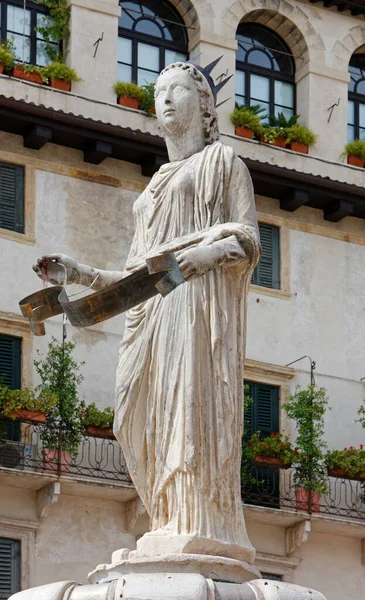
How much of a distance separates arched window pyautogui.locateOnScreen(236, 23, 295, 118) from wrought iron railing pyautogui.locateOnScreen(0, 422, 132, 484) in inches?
293

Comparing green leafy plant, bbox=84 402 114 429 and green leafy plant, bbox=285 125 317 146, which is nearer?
green leafy plant, bbox=84 402 114 429

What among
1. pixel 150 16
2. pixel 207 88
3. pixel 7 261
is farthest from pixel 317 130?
pixel 207 88

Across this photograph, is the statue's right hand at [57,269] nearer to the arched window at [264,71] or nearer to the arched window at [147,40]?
the arched window at [147,40]

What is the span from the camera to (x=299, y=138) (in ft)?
114

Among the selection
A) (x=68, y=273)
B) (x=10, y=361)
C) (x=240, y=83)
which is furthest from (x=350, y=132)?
(x=68, y=273)

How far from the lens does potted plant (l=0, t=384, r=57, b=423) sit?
94.9ft

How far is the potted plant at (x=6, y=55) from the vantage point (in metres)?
31.5

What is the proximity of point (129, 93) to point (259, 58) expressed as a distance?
367 centimetres

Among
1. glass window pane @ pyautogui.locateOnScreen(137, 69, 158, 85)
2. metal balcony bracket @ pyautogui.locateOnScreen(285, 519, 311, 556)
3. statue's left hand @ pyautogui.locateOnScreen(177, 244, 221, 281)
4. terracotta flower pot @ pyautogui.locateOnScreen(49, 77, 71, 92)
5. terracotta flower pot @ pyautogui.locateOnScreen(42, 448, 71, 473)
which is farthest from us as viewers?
glass window pane @ pyautogui.locateOnScreen(137, 69, 158, 85)

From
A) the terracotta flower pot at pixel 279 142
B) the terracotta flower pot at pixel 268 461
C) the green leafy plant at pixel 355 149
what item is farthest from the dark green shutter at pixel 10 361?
the green leafy plant at pixel 355 149

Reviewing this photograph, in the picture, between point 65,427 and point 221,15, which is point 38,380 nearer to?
point 65,427

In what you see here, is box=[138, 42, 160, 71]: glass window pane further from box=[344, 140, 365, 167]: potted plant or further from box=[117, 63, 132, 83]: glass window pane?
box=[344, 140, 365, 167]: potted plant

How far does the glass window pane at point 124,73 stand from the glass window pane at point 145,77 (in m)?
0.15

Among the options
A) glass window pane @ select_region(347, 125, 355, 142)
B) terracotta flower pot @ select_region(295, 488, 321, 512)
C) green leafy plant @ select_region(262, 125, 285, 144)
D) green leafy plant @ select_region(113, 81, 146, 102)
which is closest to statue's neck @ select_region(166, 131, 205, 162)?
terracotta flower pot @ select_region(295, 488, 321, 512)
